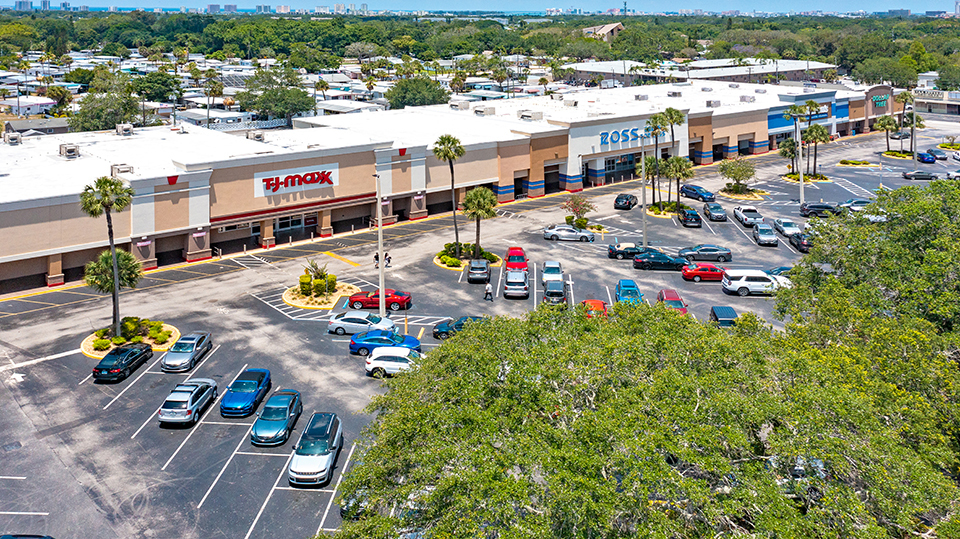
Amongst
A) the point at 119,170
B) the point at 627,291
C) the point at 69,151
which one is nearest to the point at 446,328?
the point at 627,291

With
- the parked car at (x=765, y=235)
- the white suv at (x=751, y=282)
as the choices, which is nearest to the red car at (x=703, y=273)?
the white suv at (x=751, y=282)

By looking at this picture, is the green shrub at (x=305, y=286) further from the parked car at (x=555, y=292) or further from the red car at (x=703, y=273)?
the red car at (x=703, y=273)

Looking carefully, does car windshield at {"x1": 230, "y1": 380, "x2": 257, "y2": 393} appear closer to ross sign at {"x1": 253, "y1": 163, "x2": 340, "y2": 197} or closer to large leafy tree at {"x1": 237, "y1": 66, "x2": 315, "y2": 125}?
ross sign at {"x1": 253, "y1": 163, "x2": 340, "y2": 197}

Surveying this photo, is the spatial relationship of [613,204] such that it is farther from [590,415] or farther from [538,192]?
[590,415]

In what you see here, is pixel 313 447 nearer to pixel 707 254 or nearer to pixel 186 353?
pixel 186 353

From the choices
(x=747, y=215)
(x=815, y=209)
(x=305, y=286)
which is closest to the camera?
(x=305, y=286)

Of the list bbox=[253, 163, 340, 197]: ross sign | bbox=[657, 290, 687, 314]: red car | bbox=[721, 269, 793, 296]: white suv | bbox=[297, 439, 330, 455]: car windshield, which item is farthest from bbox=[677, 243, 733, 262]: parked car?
bbox=[297, 439, 330, 455]: car windshield
